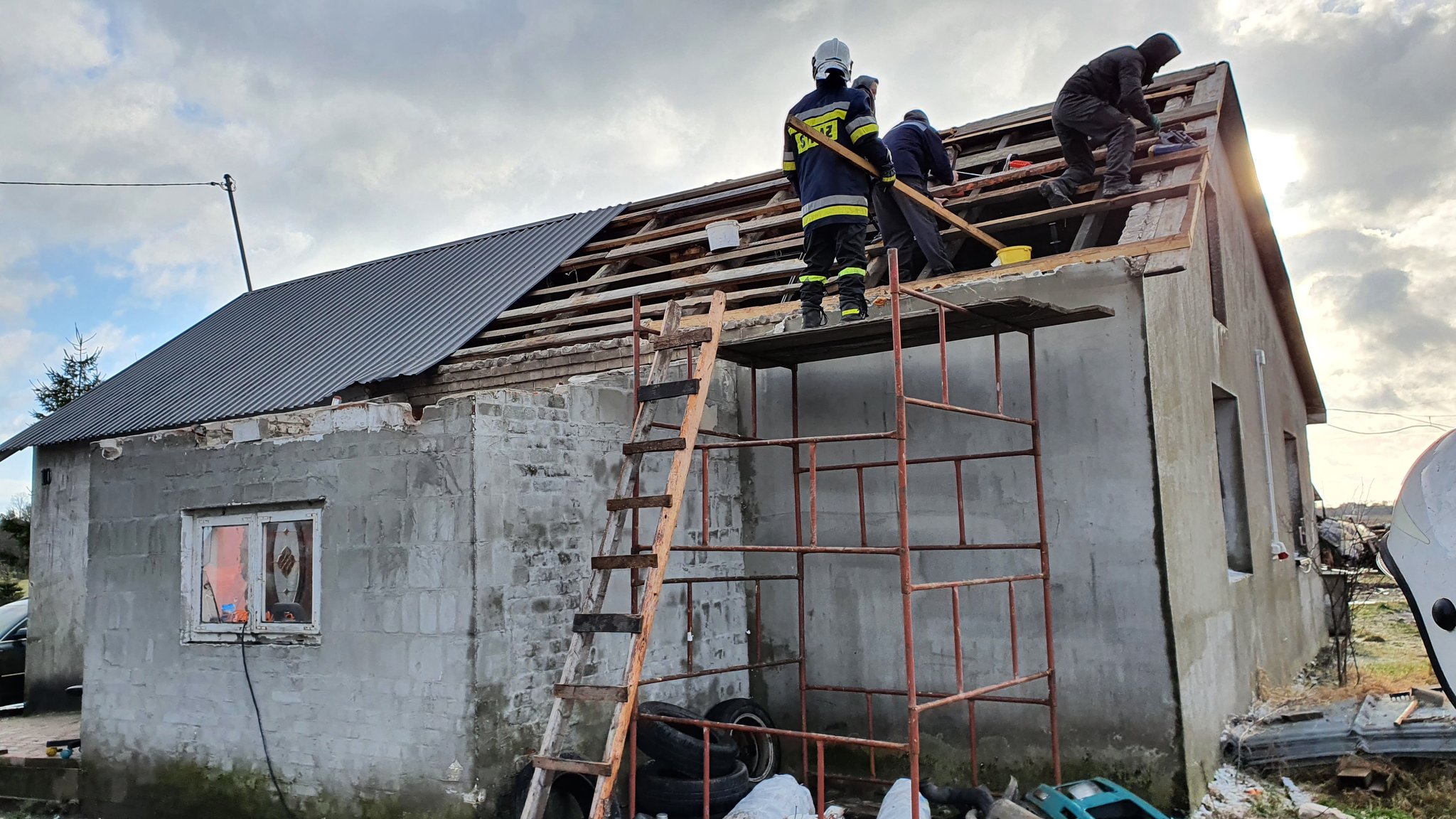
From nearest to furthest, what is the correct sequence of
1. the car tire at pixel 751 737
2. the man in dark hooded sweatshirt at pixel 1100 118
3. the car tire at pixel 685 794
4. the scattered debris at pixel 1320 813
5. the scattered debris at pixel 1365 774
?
the scattered debris at pixel 1320 813, the car tire at pixel 685 794, the scattered debris at pixel 1365 774, the car tire at pixel 751 737, the man in dark hooded sweatshirt at pixel 1100 118

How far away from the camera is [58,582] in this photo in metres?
12.0

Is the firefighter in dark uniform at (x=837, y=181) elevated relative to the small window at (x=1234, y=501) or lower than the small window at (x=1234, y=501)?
elevated

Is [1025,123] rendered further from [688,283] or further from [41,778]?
[41,778]

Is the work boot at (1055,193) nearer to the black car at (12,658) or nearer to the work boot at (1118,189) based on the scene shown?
the work boot at (1118,189)

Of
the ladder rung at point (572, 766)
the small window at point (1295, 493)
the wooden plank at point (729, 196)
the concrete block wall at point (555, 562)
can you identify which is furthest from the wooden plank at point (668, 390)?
the small window at point (1295, 493)

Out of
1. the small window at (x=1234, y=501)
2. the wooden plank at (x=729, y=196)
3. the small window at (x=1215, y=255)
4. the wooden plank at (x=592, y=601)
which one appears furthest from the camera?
the wooden plank at (x=729, y=196)

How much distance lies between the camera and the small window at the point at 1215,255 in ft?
30.5

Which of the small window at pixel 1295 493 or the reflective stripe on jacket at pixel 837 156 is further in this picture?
the small window at pixel 1295 493

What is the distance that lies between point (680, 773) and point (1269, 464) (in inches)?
273

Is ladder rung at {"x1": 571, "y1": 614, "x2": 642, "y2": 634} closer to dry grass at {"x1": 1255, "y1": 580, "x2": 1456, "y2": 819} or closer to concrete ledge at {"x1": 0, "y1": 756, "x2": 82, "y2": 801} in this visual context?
dry grass at {"x1": 1255, "y1": 580, "x2": 1456, "y2": 819}

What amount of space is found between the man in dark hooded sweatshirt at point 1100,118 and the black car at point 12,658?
12.4 metres

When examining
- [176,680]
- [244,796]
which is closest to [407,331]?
[176,680]

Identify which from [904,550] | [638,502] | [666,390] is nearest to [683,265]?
[666,390]

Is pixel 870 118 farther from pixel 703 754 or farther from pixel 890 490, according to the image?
pixel 703 754
